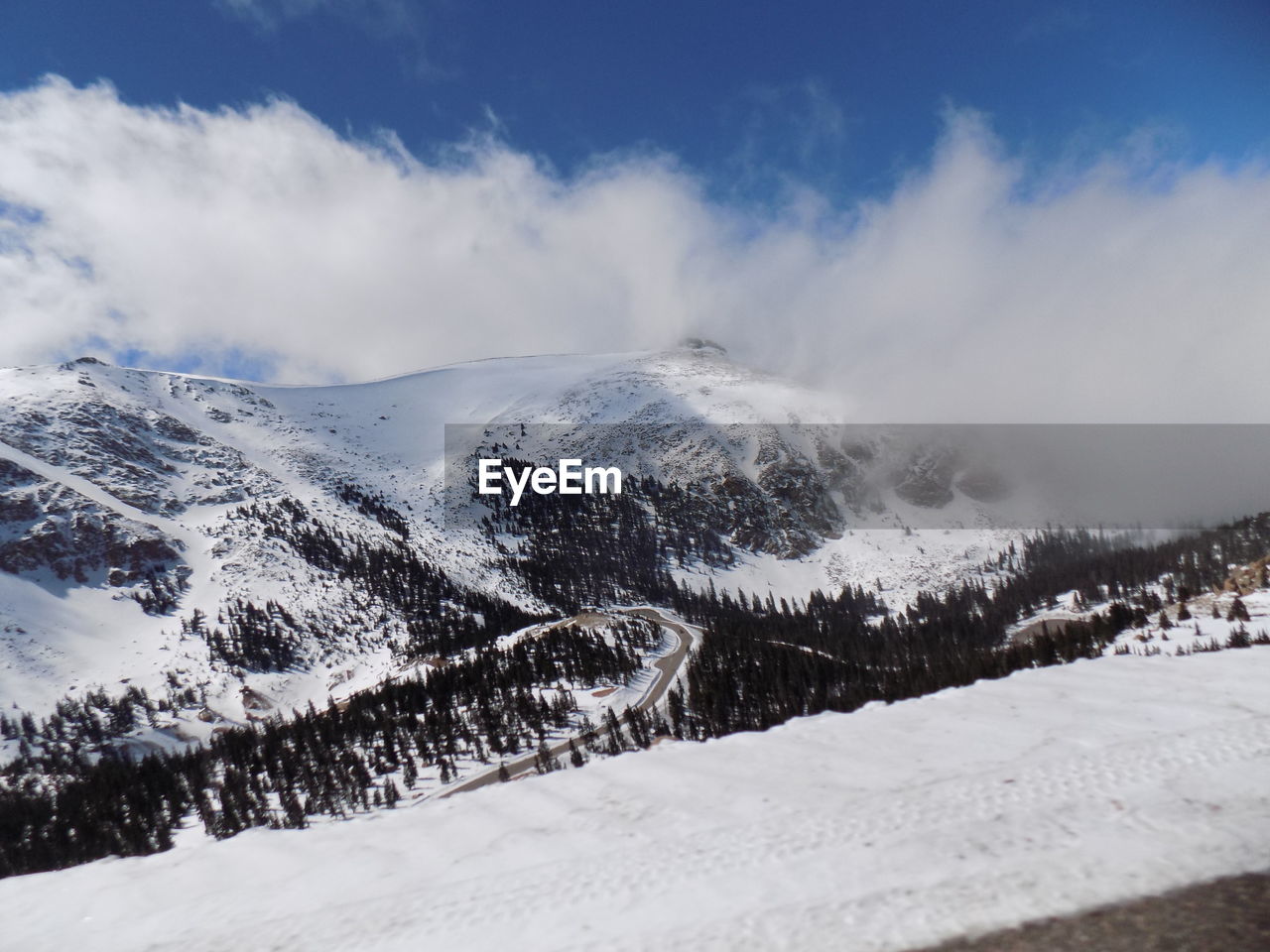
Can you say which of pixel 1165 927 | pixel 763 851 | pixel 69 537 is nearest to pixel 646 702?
pixel 763 851

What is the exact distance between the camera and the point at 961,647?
122 m

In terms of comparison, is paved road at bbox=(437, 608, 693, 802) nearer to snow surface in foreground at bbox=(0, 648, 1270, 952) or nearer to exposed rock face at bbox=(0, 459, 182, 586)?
Answer: snow surface in foreground at bbox=(0, 648, 1270, 952)

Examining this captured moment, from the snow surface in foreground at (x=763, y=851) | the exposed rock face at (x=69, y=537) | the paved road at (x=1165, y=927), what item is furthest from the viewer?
the exposed rock face at (x=69, y=537)

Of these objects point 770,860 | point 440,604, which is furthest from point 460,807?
point 440,604

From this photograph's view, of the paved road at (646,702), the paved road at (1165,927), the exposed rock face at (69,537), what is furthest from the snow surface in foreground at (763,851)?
the exposed rock face at (69,537)

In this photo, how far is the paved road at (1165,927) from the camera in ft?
23.8

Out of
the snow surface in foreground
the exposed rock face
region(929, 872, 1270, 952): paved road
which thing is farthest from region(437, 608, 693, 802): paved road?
the exposed rock face

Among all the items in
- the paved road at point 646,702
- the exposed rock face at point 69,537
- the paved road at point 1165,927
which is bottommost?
the paved road at point 646,702

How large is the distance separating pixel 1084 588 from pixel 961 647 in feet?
194

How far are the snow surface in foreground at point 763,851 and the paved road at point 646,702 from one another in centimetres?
2469

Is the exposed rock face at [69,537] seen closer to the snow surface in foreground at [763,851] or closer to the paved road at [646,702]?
the paved road at [646,702]

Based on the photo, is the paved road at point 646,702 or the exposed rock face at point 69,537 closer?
the paved road at point 646,702

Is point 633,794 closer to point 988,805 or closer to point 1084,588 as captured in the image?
point 988,805

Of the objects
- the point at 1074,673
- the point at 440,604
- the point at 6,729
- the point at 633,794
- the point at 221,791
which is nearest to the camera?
the point at 633,794
